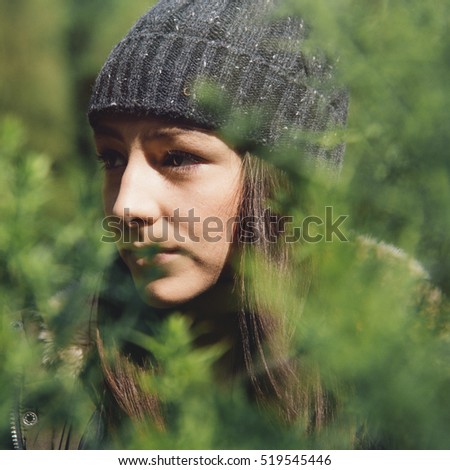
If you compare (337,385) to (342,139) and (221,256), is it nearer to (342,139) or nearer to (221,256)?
(342,139)

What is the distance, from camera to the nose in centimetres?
115

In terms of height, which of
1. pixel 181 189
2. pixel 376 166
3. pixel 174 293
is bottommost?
pixel 174 293

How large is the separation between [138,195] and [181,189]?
0.43ft

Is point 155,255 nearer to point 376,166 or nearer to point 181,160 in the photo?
point 376,166

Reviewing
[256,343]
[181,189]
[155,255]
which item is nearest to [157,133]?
[181,189]

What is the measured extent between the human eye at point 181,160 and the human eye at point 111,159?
137 mm

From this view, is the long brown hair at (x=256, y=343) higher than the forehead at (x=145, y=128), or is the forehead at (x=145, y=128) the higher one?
the forehead at (x=145, y=128)

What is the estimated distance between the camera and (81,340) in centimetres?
66

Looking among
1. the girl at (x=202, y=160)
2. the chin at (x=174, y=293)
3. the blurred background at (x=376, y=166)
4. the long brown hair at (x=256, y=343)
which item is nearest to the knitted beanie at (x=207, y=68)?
the girl at (x=202, y=160)

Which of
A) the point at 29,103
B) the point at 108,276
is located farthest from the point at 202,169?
the point at 29,103

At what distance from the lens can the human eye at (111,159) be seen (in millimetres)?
1510

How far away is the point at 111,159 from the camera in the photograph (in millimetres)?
1534

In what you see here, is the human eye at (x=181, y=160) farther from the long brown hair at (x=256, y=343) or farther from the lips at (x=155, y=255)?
the lips at (x=155, y=255)

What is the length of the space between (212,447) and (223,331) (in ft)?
3.51
